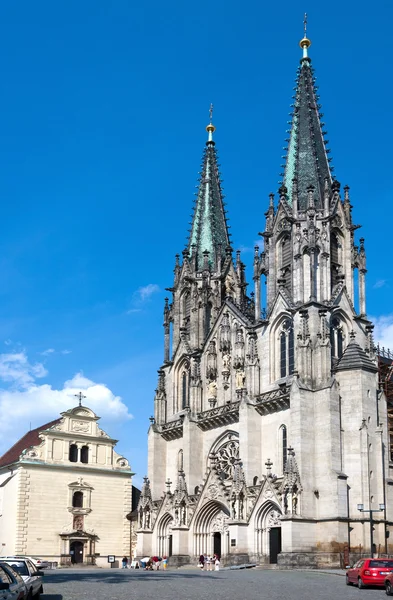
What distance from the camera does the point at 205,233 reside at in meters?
69.4

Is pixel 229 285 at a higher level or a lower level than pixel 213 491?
higher

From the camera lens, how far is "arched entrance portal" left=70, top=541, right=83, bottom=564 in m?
64.6

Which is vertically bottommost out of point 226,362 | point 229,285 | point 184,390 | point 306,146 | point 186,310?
point 184,390

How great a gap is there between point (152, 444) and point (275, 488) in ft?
55.6

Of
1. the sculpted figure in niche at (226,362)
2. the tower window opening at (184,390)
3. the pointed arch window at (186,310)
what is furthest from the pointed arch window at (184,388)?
the sculpted figure in niche at (226,362)

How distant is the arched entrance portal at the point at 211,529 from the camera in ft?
175

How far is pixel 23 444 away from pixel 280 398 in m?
28.0

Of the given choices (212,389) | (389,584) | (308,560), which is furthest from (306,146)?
(389,584)

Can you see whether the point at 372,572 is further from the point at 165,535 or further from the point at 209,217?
the point at 209,217

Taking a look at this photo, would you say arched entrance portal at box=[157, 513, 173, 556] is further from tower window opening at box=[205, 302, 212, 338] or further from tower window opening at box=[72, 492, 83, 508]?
tower window opening at box=[205, 302, 212, 338]

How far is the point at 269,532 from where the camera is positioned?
162 feet

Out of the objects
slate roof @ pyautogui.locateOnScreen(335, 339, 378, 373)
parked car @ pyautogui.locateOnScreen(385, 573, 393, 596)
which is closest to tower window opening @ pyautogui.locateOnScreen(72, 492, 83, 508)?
slate roof @ pyautogui.locateOnScreen(335, 339, 378, 373)

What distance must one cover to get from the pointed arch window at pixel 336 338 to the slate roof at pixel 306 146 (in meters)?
8.65

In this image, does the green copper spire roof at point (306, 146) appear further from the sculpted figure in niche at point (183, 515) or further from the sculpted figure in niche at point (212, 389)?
the sculpted figure in niche at point (183, 515)
